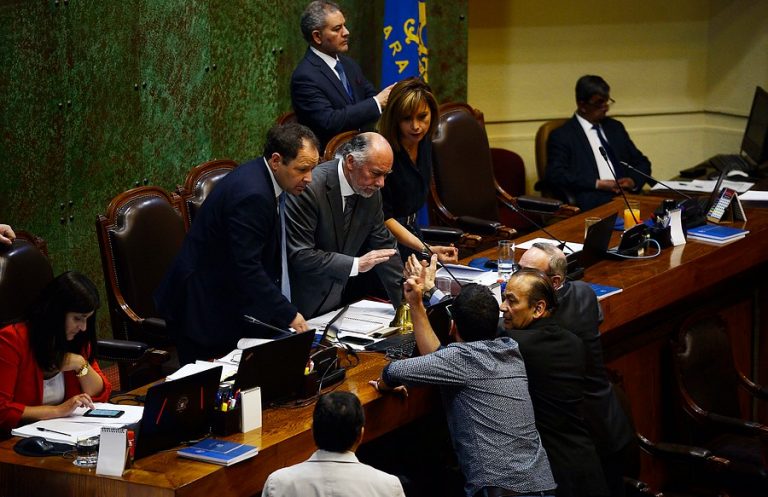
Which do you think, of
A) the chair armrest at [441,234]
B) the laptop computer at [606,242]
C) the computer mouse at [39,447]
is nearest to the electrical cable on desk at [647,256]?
the laptop computer at [606,242]

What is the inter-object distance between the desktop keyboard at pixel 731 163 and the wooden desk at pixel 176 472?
4.62 m

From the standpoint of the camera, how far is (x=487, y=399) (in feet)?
11.7

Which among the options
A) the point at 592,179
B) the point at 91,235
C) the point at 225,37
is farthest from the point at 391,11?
the point at 91,235

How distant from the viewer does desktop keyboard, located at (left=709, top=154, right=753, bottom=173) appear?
295 inches

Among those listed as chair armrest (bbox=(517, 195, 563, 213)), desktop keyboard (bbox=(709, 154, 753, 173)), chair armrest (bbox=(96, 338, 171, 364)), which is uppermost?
desktop keyboard (bbox=(709, 154, 753, 173))

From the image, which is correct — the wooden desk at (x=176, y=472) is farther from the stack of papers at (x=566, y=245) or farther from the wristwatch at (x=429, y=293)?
the stack of papers at (x=566, y=245)

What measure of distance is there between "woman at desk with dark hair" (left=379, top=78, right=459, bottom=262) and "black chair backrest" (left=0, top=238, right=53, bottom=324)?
4.60 ft

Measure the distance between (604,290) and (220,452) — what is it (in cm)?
198

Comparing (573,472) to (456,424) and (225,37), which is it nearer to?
(456,424)

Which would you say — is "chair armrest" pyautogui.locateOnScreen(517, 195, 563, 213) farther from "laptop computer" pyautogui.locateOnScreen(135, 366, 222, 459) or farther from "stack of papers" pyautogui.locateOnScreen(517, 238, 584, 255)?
"laptop computer" pyautogui.locateOnScreen(135, 366, 222, 459)

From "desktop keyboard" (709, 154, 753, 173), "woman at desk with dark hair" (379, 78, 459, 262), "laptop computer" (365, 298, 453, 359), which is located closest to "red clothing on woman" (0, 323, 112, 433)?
"laptop computer" (365, 298, 453, 359)

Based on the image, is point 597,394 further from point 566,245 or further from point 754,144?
point 754,144

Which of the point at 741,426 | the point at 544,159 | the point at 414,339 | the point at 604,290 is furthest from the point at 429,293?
the point at 544,159

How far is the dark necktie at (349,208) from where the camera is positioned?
14.7 feet
